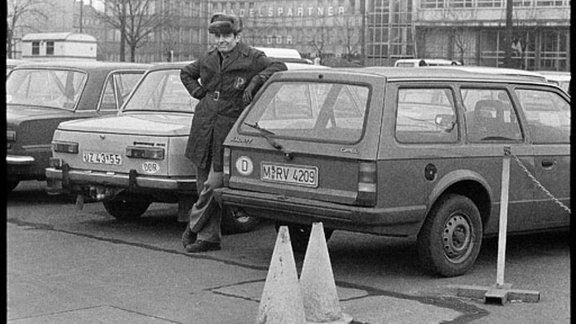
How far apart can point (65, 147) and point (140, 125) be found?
0.87 meters

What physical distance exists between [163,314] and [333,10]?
6016cm

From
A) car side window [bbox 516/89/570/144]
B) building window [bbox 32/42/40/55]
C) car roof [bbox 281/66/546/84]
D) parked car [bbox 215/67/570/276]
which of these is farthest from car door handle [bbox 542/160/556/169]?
building window [bbox 32/42/40/55]

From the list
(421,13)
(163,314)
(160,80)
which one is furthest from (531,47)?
(163,314)

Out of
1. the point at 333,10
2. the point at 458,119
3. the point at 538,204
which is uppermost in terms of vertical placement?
the point at 333,10

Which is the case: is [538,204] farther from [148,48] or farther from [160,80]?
[148,48]

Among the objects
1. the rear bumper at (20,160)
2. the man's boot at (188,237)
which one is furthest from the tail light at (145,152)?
the rear bumper at (20,160)

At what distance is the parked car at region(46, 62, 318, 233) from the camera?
9.38 metres

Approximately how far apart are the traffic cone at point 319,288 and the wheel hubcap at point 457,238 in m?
1.65

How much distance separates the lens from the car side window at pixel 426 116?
7.82m

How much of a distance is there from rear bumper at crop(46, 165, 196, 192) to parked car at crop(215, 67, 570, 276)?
0.92 meters

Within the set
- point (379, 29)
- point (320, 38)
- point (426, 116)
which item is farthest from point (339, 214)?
point (379, 29)

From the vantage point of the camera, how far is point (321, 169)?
7.79 meters

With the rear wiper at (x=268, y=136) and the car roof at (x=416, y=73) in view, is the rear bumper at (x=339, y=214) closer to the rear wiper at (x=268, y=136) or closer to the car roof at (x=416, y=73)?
the rear wiper at (x=268, y=136)

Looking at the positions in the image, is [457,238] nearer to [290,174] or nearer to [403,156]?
[403,156]
